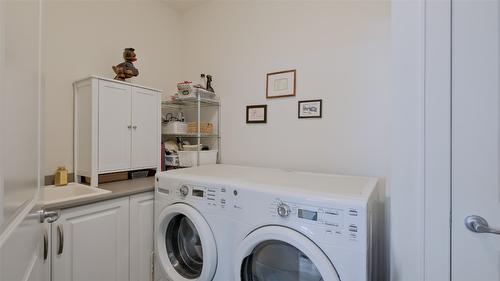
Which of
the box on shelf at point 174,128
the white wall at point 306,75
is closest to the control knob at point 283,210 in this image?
the white wall at point 306,75

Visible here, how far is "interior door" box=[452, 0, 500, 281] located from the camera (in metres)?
0.90

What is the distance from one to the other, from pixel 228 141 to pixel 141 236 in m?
1.09

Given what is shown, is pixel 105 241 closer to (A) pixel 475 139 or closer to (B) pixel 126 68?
(B) pixel 126 68

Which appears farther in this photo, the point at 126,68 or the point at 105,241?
the point at 126,68

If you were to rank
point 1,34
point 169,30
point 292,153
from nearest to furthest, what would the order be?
point 1,34 → point 292,153 → point 169,30

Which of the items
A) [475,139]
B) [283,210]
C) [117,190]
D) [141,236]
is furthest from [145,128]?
[475,139]

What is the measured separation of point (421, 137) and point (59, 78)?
233 centimetres

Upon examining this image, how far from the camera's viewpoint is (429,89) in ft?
3.19

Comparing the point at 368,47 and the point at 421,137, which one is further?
the point at 368,47

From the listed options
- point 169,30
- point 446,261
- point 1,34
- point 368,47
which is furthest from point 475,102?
point 169,30

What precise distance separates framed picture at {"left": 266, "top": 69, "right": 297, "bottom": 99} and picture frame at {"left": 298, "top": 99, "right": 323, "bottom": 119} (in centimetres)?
13

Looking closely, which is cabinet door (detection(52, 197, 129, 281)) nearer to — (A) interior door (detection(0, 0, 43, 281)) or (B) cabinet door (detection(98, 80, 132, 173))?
(B) cabinet door (detection(98, 80, 132, 173))

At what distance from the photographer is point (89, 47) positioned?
6.50 feet

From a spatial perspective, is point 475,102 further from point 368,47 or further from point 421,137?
point 368,47
